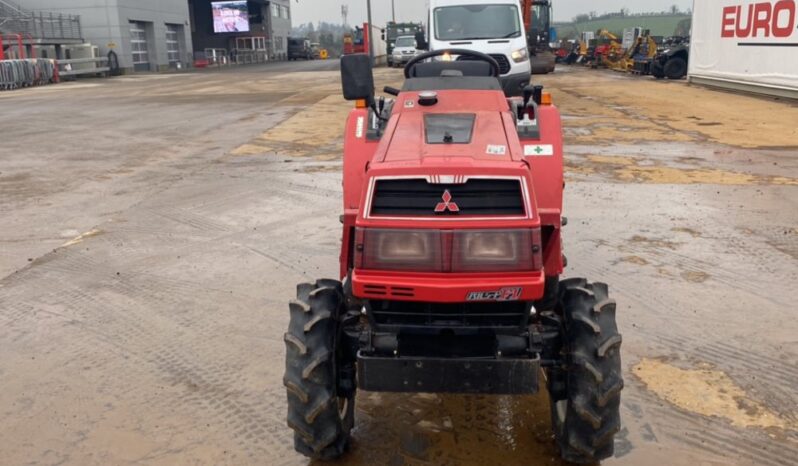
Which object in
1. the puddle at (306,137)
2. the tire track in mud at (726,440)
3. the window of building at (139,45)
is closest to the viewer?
the tire track in mud at (726,440)

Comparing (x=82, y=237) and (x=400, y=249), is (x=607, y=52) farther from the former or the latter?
(x=400, y=249)

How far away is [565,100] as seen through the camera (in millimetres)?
19188

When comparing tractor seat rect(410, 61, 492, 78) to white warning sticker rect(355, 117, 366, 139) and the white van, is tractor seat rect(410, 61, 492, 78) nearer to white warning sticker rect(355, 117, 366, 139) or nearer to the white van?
white warning sticker rect(355, 117, 366, 139)

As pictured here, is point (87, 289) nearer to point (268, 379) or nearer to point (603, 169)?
point (268, 379)

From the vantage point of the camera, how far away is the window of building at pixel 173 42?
5128 centimetres

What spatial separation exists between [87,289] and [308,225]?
2.27 metres

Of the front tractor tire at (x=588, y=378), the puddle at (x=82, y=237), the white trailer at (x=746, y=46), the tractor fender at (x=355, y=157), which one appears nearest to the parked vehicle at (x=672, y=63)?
the white trailer at (x=746, y=46)

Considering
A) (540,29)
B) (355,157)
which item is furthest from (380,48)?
(355,157)

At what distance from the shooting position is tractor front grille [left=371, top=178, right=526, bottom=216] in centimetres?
280

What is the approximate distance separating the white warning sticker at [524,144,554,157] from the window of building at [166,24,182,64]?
51.6 metres

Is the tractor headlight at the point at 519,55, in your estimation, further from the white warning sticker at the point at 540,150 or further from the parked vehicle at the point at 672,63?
the parked vehicle at the point at 672,63

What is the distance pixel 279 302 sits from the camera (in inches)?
198

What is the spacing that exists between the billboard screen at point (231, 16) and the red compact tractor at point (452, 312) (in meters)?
67.4

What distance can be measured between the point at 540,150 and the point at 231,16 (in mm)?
67704
